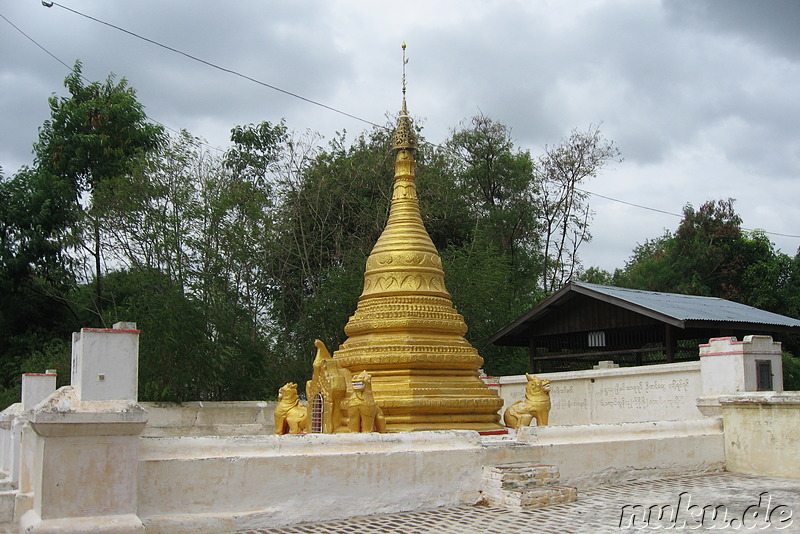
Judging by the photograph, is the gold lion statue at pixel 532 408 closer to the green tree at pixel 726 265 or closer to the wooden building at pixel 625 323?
the wooden building at pixel 625 323

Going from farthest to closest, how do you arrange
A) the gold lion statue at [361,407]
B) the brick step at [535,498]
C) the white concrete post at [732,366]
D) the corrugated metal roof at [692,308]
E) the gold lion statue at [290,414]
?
the corrugated metal roof at [692,308]
the gold lion statue at [290,414]
the white concrete post at [732,366]
the gold lion statue at [361,407]
the brick step at [535,498]

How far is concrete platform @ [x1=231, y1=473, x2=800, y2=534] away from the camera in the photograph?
6949 millimetres

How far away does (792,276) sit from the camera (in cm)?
2605

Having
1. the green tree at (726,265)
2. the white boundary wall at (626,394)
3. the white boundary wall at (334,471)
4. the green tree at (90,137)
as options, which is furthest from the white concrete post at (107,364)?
the green tree at (726,265)

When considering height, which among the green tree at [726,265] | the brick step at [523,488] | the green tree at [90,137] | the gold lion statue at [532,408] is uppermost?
the green tree at [90,137]

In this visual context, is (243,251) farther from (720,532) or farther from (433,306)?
(720,532)

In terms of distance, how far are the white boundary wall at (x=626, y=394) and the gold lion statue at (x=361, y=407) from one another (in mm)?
5000

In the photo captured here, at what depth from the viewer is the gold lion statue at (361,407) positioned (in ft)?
34.4

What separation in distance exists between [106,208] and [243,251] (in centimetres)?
369

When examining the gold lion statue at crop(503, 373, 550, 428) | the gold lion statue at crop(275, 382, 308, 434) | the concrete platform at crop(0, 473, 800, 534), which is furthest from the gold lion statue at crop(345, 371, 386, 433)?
the concrete platform at crop(0, 473, 800, 534)

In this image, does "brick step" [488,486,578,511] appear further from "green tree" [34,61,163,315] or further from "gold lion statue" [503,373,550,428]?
"green tree" [34,61,163,315]

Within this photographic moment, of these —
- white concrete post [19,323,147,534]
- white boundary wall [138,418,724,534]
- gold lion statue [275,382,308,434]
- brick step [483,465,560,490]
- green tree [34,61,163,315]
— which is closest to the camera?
white concrete post [19,323,147,534]

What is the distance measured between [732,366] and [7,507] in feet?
30.9

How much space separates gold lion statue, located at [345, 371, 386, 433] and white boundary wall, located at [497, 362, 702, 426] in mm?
5000
